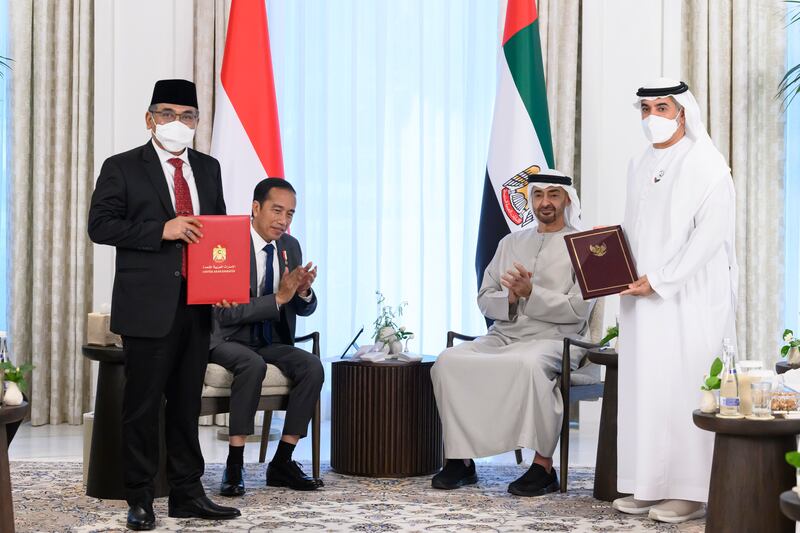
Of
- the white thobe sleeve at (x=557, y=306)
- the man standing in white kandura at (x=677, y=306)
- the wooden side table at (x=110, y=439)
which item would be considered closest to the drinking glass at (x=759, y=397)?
the man standing in white kandura at (x=677, y=306)

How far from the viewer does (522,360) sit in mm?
5113

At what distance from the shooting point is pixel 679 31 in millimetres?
6914

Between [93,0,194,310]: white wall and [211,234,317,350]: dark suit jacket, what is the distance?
215 centimetres

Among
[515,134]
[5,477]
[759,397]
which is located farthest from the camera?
[515,134]

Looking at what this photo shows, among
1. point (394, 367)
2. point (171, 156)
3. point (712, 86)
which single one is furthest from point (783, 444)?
point (712, 86)

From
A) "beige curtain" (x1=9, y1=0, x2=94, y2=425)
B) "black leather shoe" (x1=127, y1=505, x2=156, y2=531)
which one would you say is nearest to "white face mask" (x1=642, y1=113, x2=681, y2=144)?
"black leather shoe" (x1=127, y1=505, x2=156, y2=531)

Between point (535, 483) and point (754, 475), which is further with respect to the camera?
point (535, 483)

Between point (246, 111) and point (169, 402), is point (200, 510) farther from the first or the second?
point (246, 111)

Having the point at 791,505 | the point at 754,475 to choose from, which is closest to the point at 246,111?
the point at 754,475

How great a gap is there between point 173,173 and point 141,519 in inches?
56.2

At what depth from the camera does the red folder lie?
13.2 ft

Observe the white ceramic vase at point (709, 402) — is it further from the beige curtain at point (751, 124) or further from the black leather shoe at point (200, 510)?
the beige curtain at point (751, 124)

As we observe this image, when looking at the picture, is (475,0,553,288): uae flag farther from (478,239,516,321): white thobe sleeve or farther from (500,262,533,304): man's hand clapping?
(500,262,533,304): man's hand clapping

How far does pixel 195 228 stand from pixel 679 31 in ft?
14.1
